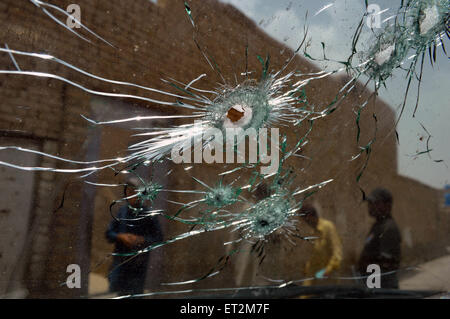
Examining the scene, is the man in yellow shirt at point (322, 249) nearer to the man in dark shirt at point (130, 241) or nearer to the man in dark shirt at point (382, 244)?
the man in dark shirt at point (382, 244)

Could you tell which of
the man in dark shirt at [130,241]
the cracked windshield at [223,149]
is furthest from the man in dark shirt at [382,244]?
the man in dark shirt at [130,241]

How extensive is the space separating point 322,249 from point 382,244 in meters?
0.20

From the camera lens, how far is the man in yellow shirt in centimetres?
104

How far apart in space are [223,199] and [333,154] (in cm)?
38

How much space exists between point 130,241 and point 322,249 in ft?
1.97

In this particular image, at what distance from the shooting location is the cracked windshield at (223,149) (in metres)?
0.99

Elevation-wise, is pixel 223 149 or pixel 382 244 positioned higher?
pixel 223 149

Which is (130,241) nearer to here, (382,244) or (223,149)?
(223,149)

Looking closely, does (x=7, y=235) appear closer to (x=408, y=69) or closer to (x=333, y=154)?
(x=333, y=154)

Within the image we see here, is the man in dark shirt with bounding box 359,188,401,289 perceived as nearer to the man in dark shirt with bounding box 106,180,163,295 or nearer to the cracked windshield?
the cracked windshield

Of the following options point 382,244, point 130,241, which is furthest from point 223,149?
point 382,244

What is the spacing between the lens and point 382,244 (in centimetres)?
106

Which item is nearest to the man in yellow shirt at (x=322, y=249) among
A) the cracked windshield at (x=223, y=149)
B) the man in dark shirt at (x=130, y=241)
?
the cracked windshield at (x=223, y=149)

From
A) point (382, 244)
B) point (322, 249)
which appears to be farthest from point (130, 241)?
point (382, 244)
